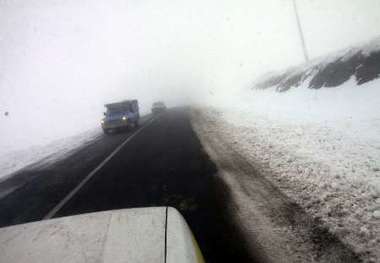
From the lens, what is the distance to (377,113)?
9.45m

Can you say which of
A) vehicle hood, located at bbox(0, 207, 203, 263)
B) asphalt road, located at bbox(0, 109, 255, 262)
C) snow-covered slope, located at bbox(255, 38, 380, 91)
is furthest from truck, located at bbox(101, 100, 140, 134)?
vehicle hood, located at bbox(0, 207, 203, 263)

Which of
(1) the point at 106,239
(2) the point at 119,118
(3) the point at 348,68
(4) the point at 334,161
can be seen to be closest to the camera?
(1) the point at 106,239

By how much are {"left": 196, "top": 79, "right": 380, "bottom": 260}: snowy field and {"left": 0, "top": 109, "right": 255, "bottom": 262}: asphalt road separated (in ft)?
4.35

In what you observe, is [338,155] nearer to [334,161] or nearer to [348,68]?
[334,161]

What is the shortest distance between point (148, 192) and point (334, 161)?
436cm

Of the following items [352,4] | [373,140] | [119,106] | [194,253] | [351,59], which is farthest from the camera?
[352,4]

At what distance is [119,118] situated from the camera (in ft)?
60.1

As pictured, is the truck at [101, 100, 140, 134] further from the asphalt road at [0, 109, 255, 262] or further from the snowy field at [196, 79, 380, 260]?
the snowy field at [196, 79, 380, 260]

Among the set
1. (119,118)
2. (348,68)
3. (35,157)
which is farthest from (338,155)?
(119,118)

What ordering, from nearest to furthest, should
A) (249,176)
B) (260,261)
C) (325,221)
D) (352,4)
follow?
(260,261) → (325,221) → (249,176) → (352,4)

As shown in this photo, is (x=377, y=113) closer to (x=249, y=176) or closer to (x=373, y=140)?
(x=373, y=140)

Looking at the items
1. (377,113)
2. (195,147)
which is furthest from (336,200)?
(377,113)

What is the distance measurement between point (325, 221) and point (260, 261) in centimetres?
130

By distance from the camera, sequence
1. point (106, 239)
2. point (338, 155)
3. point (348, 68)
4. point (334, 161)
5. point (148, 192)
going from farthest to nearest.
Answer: point (348, 68) → point (338, 155) → point (334, 161) → point (148, 192) → point (106, 239)
